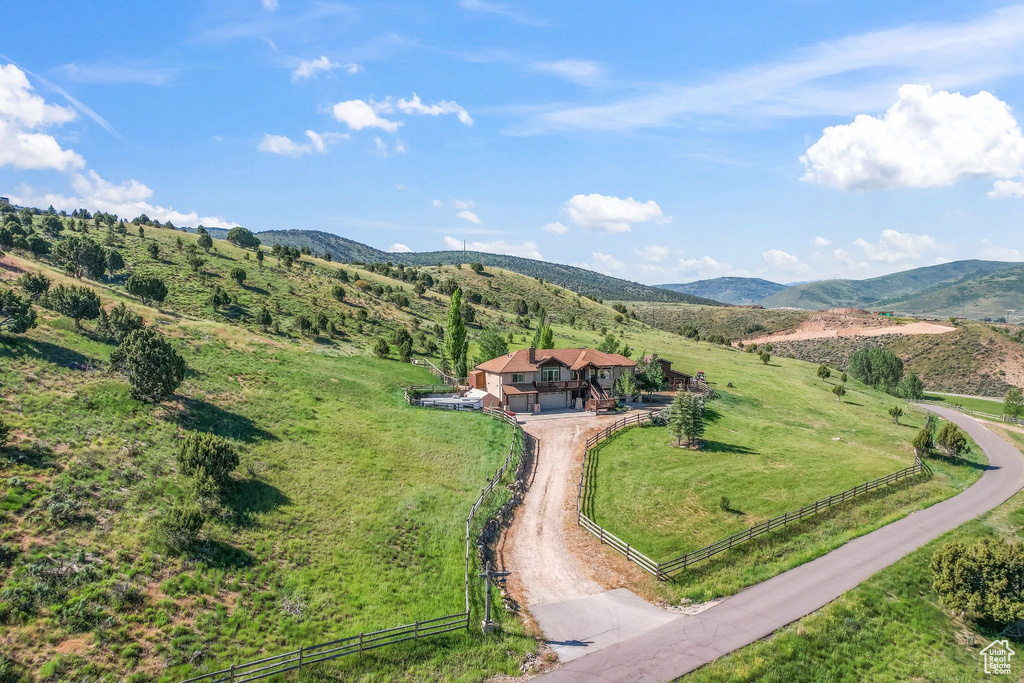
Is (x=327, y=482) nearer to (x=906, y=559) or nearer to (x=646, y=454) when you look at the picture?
(x=646, y=454)

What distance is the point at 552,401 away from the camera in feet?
180

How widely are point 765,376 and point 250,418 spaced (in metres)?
71.3

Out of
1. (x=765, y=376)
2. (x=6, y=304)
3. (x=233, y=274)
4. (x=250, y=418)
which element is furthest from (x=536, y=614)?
(x=233, y=274)

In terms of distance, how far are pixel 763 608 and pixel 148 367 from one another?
38.1m

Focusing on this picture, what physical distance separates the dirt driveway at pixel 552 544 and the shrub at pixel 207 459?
15.6 metres

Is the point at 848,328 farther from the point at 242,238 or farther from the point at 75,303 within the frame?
the point at 75,303

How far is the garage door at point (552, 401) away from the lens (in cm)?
5428

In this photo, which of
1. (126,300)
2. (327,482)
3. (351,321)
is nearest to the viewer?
(327,482)

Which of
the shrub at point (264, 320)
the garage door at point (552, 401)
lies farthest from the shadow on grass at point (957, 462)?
the shrub at point (264, 320)

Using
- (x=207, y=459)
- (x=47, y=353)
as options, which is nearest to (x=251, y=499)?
(x=207, y=459)

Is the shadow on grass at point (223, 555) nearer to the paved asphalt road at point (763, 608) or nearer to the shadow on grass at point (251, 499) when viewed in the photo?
the shadow on grass at point (251, 499)

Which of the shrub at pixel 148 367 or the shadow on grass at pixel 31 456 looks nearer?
the shadow on grass at pixel 31 456

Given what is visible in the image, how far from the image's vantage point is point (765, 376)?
76.8 m

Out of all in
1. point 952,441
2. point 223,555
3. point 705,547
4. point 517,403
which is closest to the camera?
point 223,555
